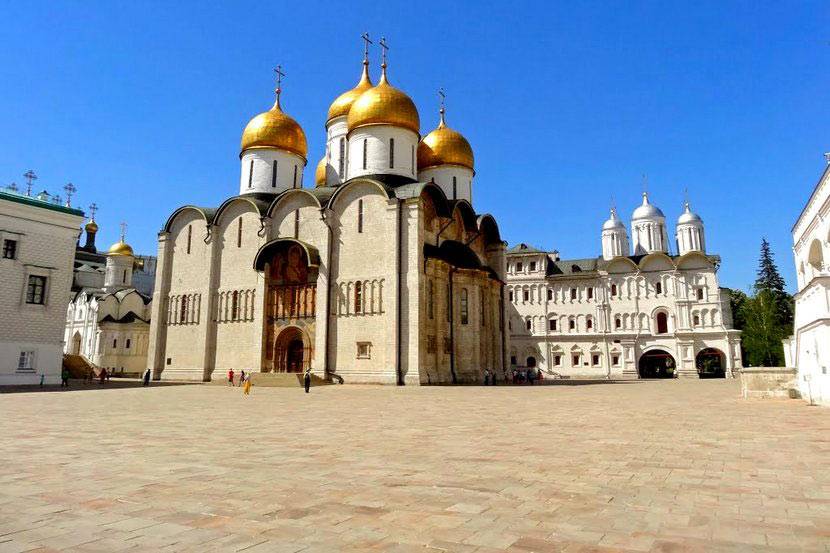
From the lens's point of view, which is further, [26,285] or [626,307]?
[626,307]

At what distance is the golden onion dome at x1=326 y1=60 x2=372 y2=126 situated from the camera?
38.9m

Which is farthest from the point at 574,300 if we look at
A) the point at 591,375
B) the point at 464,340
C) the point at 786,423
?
the point at 786,423

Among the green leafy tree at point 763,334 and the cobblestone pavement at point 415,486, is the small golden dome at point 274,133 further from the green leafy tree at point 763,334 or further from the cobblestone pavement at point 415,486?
the green leafy tree at point 763,334

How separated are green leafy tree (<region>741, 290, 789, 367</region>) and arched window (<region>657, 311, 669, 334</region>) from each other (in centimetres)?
701

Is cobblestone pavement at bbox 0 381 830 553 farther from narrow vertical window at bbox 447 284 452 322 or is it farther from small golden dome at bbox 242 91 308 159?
small golden dome at bbox 242 91 308 159

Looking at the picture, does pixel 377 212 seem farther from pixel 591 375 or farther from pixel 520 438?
pixel 591 375

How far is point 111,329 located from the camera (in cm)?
4984

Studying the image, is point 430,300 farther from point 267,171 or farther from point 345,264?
point 267,171

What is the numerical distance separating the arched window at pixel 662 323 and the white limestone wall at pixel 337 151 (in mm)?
32136

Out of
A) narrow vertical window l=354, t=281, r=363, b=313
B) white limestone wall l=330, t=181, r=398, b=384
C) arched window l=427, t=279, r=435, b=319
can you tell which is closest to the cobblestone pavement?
white limestone wall l=330, t=181, r=398, b=384

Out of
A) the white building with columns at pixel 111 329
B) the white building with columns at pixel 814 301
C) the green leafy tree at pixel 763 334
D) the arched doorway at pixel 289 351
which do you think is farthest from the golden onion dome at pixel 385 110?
the green leafy tree at pixel 763 334

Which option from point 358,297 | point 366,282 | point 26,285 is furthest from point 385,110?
point 26,285

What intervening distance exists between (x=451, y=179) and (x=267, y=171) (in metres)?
12.1

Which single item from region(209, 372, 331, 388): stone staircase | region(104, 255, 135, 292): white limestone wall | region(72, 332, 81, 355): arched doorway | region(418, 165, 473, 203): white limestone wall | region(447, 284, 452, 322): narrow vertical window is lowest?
region(209, 372, 331, 388): stone staircase
